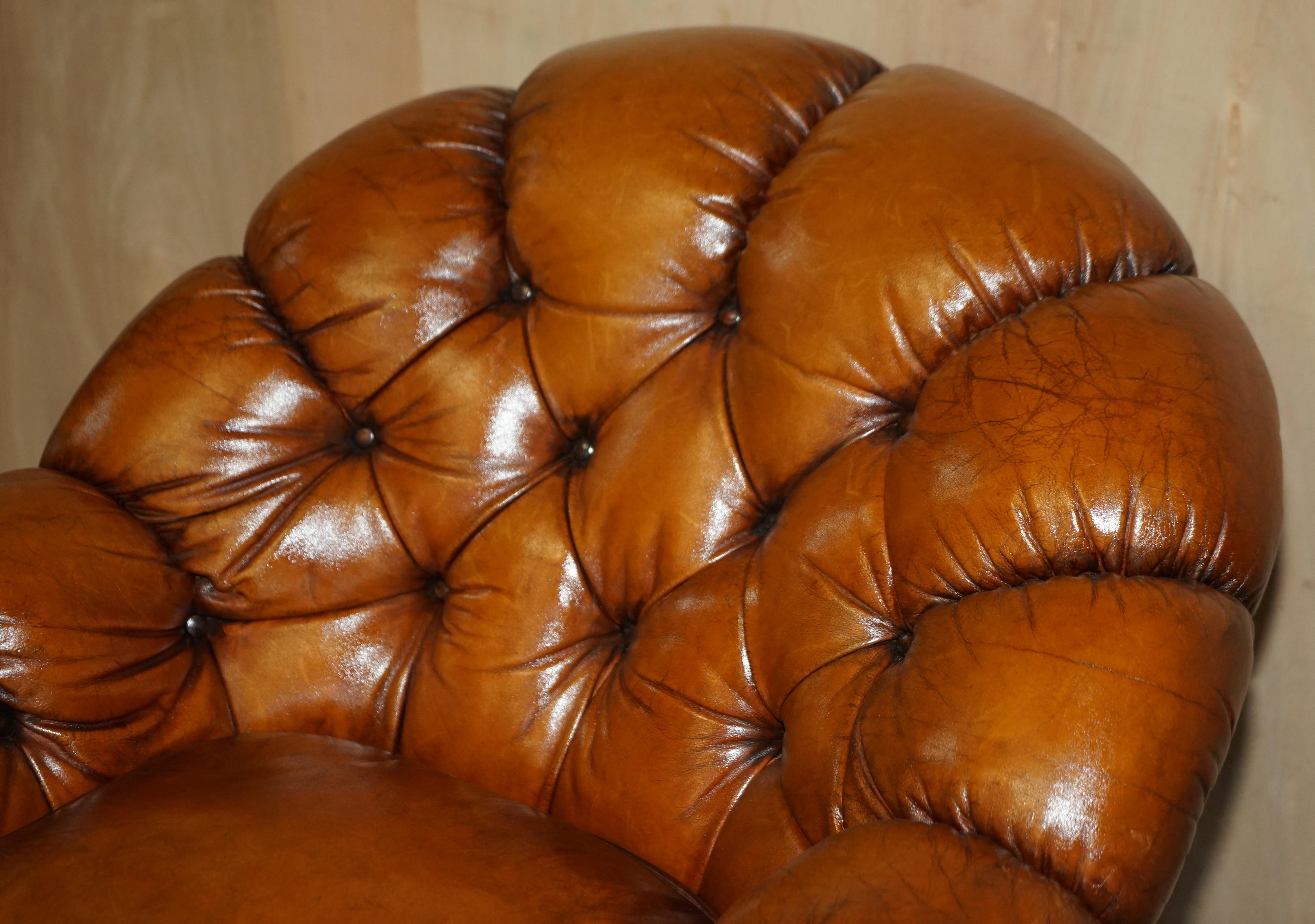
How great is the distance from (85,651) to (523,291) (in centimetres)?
47

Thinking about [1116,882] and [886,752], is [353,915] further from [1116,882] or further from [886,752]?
[1116,882]

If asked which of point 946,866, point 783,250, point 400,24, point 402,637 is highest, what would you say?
point 400,24

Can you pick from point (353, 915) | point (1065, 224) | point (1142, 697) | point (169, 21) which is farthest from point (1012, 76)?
point (169, 21)

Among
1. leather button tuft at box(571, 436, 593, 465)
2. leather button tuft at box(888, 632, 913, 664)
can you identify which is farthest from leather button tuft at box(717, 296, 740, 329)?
leather button tuft at box(888, 632, 913, 664)

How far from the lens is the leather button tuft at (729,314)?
0.93 metres

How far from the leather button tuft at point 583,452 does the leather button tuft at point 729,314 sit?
160mm

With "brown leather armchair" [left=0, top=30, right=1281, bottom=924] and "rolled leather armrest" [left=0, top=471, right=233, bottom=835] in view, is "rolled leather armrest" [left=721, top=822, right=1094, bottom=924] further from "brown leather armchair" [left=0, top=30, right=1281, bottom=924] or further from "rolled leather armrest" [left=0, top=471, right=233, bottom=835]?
"rolled leather armrest" [left=0, top=471, right=233, bottom=835]

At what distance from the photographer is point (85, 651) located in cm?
89

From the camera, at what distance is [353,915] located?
0.71m

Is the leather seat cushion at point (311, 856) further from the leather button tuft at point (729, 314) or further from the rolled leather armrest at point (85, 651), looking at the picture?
the leather button tuft at point (729, 314)

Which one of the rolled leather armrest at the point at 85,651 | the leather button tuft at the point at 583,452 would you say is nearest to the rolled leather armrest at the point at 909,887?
the leather button tuft at the point at 583,452

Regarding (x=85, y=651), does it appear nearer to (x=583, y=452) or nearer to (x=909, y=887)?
(x=583, y=452)

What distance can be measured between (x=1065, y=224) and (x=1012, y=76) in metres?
0.36

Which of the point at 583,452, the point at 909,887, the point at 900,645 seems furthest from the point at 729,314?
the point at 909,887
